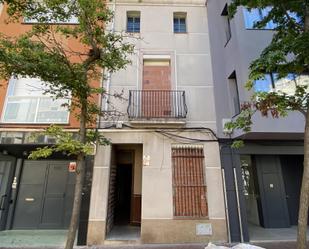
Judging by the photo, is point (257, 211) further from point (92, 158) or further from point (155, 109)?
point (92, 158)

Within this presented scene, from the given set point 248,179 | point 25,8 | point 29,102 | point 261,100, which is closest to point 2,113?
point 29,102

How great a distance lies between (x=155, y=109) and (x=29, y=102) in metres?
4.26

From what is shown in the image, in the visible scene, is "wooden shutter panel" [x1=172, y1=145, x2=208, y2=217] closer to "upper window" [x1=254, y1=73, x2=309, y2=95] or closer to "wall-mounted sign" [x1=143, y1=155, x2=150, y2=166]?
"wall-mounted sign" [x1=143, y1=155, x2=150, y2=166]

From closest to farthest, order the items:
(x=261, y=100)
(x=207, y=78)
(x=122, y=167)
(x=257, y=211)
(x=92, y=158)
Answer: (x=261, y=100)
(x=92, y=158)
(x=207, y=78)
(x=257, y=211)
(x=122, y=167)

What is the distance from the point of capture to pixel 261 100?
13.4ft

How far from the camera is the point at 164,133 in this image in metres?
6.74

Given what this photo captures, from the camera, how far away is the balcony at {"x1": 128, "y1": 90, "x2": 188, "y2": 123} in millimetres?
6613

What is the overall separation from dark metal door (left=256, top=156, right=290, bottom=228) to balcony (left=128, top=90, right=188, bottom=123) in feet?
12.7

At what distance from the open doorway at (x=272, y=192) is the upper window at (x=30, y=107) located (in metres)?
7.23

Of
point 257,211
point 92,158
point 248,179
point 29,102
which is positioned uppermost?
point 29,102

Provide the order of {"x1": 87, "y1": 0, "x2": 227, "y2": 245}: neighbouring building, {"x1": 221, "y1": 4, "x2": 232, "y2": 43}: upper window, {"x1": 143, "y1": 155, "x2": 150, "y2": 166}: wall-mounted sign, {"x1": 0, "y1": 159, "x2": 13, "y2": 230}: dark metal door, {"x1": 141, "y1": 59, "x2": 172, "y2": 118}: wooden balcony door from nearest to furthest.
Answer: {"x1": 87, "y1": 0, "x2": 227, "y2": 245}: neighbouring building → {"x1": 143, "y1": 155, "x2": 150, "y2": 166}: wall-mounted sign → {"x1": 141, "y1": 59, "x2": 172, "y2": 118}: wooden balcony door → {"x1": 0, "y1": 159, "x2": 13, "y2": 230}: dark metal door → {"x1": 221, "y1": 4, "x2": 232, "y2": 43}: upper window

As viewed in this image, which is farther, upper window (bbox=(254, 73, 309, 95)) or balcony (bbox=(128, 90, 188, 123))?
balcony (bbox=(128, 90, 188, 123))

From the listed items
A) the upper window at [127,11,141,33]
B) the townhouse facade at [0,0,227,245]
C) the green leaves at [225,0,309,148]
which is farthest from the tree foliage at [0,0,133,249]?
the upper window at [127,11,141,33]

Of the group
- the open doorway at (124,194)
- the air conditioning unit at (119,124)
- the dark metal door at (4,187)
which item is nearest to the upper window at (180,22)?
the air conditioning unit at (119,124)
